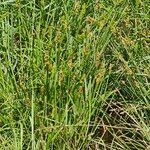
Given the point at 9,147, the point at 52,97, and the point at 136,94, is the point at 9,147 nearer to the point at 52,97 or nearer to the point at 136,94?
the point at 52,97

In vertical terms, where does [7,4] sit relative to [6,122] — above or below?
above

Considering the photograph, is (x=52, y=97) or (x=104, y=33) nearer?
(x=52, y=97)

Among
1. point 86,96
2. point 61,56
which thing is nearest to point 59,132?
point 86,96

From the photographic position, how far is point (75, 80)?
1572mm

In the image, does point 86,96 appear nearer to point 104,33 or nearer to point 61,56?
point 61,56

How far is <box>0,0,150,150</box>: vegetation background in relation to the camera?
150cm

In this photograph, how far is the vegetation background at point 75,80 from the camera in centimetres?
150

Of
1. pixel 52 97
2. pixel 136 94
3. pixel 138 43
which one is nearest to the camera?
pixel 52 97

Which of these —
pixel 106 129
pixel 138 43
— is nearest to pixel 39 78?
pixel 106 129

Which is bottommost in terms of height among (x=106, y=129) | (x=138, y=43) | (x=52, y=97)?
(x=106, y=129)

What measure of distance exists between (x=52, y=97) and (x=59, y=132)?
5.7 inches

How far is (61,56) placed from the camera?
1659 mm

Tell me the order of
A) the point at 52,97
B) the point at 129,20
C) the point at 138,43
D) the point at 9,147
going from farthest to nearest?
the point at 129,20 → the point at 138,43 → the point at 52,97 → the point at 9,147

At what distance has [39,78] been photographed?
62.4 inches
